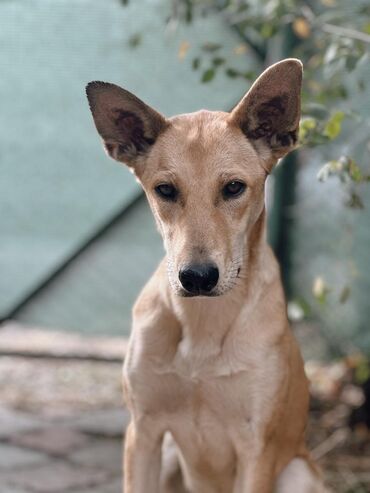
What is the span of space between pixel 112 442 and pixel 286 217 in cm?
162

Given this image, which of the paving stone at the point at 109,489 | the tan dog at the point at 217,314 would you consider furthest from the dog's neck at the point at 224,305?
the paving stone at the point at 109,489

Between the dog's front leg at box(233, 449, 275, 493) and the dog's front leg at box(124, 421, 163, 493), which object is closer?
the dog's front leg at box(233, 449, 275, 493)

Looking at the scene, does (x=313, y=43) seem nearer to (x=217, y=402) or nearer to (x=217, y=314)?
(x=217, y=314)

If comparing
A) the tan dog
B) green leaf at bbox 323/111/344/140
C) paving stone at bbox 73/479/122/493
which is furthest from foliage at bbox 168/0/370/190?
paving stone at bbox 73/479/122/493

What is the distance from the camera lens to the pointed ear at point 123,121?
126 inches

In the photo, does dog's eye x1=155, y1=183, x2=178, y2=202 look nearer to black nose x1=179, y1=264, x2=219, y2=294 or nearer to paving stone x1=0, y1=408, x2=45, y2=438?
black nose x1=179, y1=264, x2=219, y2=294

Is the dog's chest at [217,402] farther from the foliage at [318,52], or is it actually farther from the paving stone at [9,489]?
the paving stone at [9,489]

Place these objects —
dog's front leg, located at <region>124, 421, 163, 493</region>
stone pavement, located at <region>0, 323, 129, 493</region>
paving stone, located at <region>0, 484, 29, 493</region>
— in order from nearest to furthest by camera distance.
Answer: dog's front leg, located at <region>124, 421, 163, 493</region>, paving stone, located at <region>0, 484, 29, 493</region>, stone pavement, located at <region>0, 323, 129, 493</region>

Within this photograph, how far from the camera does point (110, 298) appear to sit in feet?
19.0

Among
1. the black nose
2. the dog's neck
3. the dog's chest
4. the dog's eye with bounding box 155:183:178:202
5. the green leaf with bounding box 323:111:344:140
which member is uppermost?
the green leaf with bounding box 323:111:344:140

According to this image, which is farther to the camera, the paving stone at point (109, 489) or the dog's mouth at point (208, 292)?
the paving stone at point (109, 489)

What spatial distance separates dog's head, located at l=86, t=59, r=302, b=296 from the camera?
9.84 feet

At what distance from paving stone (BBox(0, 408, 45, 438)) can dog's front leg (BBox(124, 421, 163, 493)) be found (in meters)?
1.72

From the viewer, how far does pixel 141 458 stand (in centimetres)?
346
